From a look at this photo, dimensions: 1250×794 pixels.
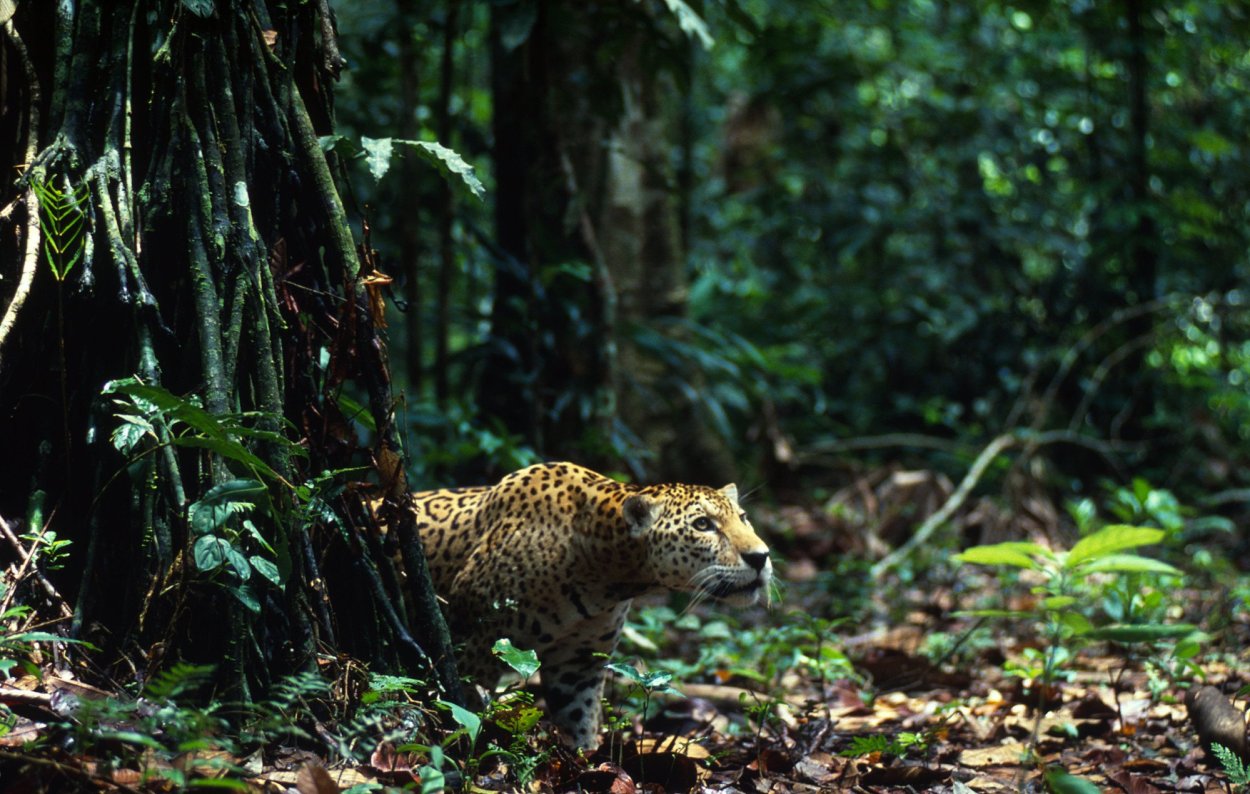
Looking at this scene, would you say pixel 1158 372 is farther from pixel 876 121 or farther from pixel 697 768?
pixel 697 768

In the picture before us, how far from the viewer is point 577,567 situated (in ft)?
16.2

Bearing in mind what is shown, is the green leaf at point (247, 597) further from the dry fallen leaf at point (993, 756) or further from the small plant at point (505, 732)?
the dry fallen leaf at point (993, 756)

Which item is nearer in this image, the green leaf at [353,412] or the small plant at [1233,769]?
the small plant at [1233,769]

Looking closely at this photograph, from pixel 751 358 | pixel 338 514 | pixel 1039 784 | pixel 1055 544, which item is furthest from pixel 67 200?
pixel 1055 544

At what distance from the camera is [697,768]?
13.2 feet

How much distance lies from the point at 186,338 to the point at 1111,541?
2980 mm

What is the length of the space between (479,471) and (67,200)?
3.86 m

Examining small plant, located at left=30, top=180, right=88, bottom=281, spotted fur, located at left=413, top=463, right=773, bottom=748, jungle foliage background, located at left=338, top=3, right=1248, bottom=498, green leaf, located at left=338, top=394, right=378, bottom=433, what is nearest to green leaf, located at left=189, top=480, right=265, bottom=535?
green leaf, located at left=338, top=394, right=378, bottom=433

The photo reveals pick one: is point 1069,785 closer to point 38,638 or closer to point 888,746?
point 888,746

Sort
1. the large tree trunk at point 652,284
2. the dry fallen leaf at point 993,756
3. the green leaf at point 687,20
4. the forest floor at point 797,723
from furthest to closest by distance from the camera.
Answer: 1. the large tree trunk at point 652,284
2. the green leaf at point 687,20
3. the dry fallen leaf at point 993,756
4. the forest floor at point 797,723

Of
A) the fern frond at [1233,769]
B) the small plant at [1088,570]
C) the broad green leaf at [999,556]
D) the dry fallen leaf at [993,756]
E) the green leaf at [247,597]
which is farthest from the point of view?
the dry fallen leaf at [993,756]

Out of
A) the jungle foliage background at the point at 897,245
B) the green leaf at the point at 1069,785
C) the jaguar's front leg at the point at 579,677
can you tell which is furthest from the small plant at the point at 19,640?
the jungle foliage background at the point at 897,245

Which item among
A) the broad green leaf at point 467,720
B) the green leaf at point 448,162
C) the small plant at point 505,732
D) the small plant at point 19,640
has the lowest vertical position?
the small plant at point 505,732

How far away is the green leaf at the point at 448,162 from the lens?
3.89 m
